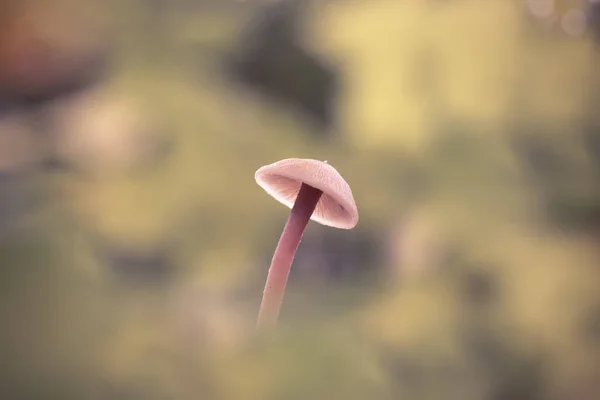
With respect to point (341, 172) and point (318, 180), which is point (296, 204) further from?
point (341, 172)

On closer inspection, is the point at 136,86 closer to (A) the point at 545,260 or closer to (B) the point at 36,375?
(B) the point at 36,375

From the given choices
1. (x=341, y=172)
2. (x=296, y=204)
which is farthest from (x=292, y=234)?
(x=341, y=172)

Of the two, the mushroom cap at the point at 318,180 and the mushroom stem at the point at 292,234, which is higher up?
the mushroom cap at the point at 318,180

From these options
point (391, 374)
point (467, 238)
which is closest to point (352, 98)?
point (467, 238)

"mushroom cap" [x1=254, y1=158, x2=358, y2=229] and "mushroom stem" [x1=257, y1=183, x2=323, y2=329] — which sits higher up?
"mushroom cap" [x1=254, y1=158, x2=358, y2=229]
